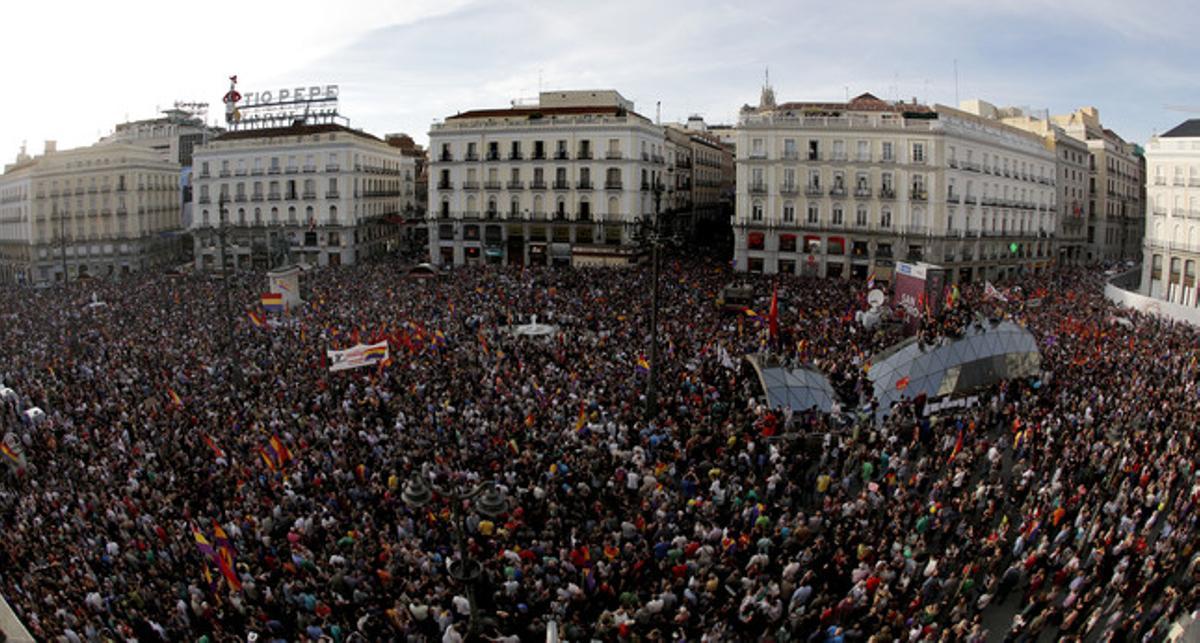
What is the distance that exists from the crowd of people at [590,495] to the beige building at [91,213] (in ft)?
163

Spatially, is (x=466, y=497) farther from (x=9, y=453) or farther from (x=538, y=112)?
(x=538, y=112)

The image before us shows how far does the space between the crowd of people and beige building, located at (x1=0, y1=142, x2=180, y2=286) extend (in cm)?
4980

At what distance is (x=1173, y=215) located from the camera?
5316 centimetres

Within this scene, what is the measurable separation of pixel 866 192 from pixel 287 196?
43998 millimetres

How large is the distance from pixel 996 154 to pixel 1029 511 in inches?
1921

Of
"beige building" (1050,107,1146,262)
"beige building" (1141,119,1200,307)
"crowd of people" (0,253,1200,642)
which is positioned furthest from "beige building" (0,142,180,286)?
"beige building" (1050,107,1146,262)

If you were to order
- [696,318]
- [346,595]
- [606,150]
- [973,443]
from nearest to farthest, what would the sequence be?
1. [346,595]
2. [973,443]
3. [696,318]
4. [606,150]

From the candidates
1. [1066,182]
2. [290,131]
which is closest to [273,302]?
[290,131]

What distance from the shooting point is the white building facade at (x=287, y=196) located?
218 ft

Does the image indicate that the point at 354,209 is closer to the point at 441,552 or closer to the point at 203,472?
the point at 203,472

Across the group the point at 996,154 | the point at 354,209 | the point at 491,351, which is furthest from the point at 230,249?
the point at 996,154

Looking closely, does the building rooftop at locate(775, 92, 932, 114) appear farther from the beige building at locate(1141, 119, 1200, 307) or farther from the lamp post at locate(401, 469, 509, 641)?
the lamp post at locate(401, 469, 509, 641)

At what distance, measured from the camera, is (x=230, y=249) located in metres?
69.3

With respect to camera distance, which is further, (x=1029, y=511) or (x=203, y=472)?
(x=203, y=472)
